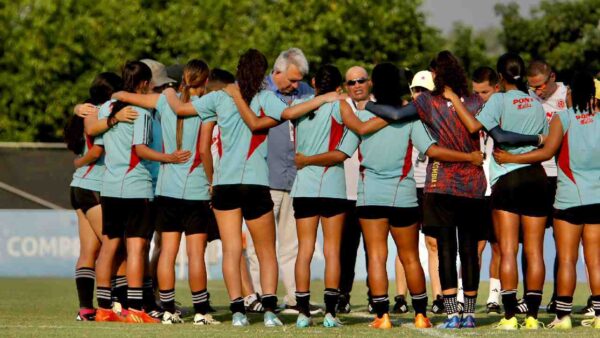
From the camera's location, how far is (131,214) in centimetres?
1252

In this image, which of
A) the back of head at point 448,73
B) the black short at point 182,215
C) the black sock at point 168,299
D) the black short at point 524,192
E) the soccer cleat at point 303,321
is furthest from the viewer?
the black sock at point 168,299

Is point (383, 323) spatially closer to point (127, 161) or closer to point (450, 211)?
point (450, 211)

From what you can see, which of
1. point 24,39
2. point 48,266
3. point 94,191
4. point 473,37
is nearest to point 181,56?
point 24,39

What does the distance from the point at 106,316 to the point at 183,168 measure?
5.05 ft

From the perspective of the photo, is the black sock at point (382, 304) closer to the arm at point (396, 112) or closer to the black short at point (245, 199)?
the black short at point (245, 199)

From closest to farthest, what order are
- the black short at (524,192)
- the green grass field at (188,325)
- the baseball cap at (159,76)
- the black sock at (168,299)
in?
the green grass field at (188,325)
the black short at (524,192)
the black sock at (168,299)
the baseball cap at (159,76)

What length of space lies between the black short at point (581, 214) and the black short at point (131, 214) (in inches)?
134

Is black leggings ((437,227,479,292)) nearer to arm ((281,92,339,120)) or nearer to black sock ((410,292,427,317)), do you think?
black sock ((410,292,427,317))

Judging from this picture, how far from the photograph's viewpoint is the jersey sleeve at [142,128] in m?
12.4

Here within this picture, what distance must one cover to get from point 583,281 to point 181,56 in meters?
23.1

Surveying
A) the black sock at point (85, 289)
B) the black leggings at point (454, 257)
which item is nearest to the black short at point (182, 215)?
the black sock at point (85, 289)

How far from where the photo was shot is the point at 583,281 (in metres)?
21.2

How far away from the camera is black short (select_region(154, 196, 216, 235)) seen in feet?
40.2

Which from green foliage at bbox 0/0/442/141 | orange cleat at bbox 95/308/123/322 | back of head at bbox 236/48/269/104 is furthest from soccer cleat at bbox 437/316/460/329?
green foliage at bbox 0/0/442/141
